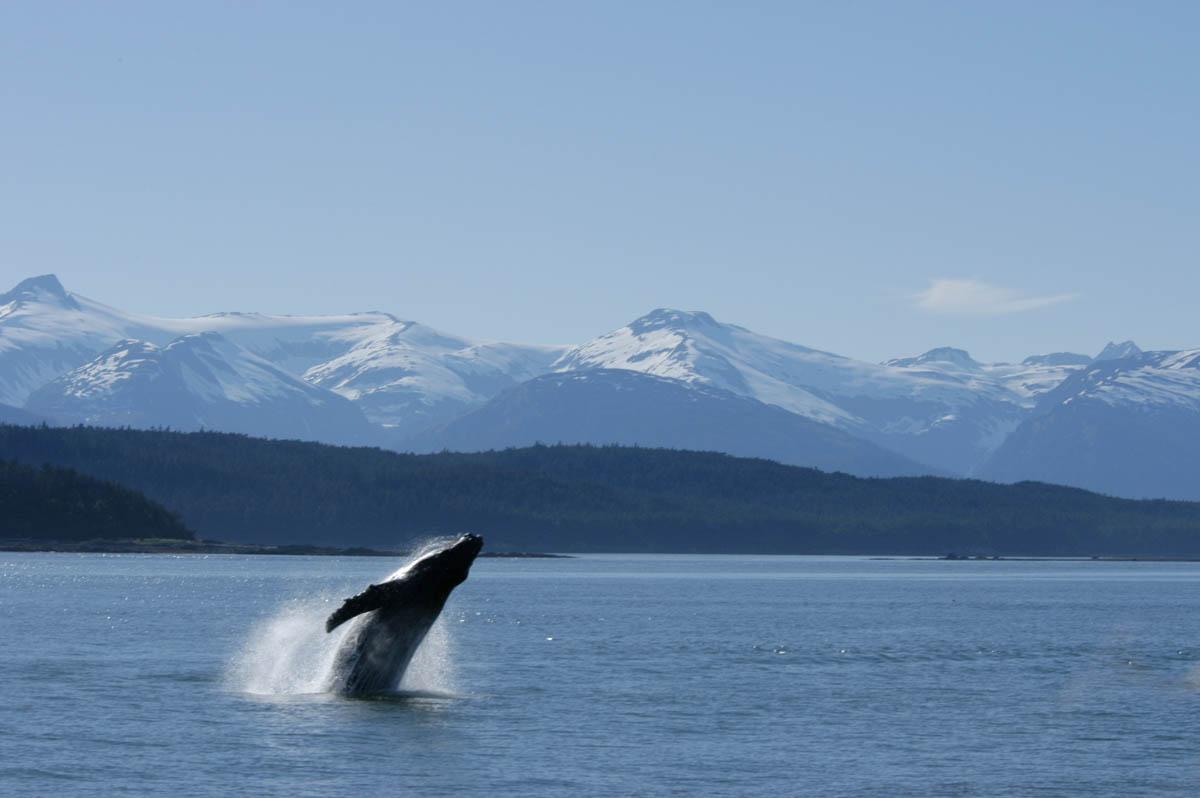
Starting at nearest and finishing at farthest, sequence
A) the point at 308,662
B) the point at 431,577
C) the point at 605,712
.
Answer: the point at 431,577, the point at 605,712, the point at 308,662

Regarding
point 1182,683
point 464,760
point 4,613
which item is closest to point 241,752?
point 464,760

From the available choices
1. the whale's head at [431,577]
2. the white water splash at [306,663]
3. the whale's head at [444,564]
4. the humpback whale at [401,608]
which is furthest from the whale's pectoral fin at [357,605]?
the white water splash at [306,663]

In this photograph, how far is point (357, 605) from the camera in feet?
178

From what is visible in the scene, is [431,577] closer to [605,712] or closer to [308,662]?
[605,712]

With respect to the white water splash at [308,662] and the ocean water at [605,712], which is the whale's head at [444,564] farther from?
the ocean water at [605,712]

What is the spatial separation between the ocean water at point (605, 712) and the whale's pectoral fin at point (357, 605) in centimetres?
379

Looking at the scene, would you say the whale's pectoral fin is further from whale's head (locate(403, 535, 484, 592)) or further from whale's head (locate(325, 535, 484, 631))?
whale's head (locate(403, 535, 484, 592))

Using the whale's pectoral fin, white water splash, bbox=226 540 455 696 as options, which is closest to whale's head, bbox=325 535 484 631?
the whale's pectoral fin

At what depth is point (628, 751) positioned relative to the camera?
57219 mm

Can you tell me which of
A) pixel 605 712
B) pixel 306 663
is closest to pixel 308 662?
pixel 306 663

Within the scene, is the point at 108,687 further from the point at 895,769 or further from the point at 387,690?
the point at 895,769

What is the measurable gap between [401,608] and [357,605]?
3.13 m

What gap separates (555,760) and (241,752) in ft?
28.6

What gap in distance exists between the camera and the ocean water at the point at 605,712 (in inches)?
2048
